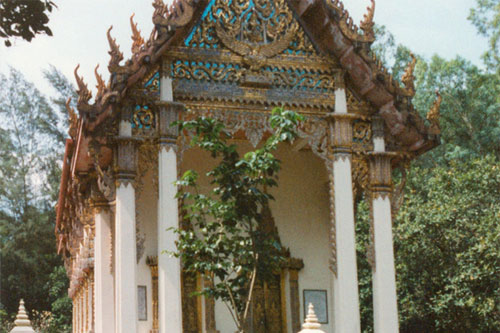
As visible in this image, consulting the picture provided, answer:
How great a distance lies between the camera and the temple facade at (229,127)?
1310 cm

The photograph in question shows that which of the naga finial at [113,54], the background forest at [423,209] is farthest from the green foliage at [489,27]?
the naga finial at [113,54]

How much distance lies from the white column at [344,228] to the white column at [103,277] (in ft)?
12.0

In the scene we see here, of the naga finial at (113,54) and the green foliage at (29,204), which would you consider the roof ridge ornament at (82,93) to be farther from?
the green foliage at (29,204)

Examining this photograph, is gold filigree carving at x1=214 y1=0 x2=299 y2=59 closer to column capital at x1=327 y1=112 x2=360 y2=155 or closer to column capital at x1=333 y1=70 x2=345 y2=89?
column capital at x1=333 y1=70 x2=345 y2=89

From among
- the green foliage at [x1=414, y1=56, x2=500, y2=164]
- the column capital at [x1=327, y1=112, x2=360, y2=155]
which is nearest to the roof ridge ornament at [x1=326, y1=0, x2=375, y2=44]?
the column capital at [x1=327, y1=112, x2=360, y2=155]

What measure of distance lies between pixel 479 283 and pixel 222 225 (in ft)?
31.9

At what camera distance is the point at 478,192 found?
20375 mm

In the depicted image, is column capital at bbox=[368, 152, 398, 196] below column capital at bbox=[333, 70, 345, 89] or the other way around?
below

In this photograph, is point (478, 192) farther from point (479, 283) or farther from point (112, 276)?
point (112, 276)

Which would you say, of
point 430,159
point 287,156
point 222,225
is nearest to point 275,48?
point 287,156

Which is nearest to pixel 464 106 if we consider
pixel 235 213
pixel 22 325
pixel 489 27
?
pixel 489 27

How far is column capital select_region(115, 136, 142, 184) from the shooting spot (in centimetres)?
1319

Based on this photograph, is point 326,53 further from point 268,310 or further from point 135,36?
point 268,310

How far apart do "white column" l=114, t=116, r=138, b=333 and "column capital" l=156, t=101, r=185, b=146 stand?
1.53 ft
